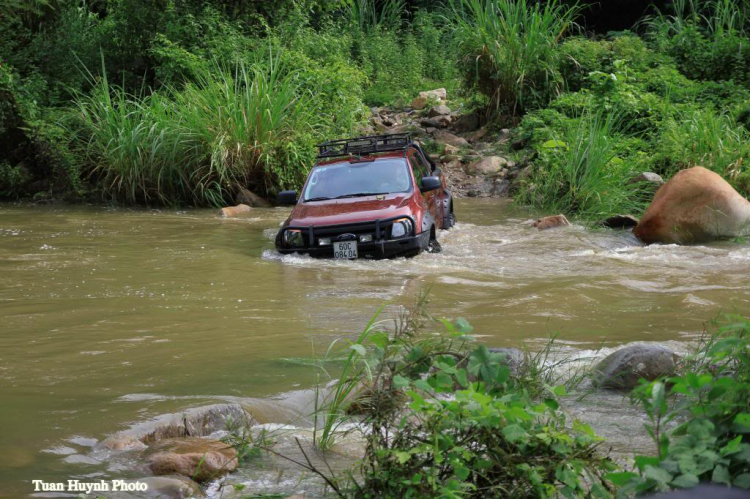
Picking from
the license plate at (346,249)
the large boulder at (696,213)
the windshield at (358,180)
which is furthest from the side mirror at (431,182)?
the large boulder at (696,213)

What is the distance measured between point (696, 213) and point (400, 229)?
13.2 ft

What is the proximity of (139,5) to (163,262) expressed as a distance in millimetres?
10193

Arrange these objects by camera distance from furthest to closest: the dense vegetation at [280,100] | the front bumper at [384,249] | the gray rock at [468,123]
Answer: the gray rock at [468,123], the dense vegetation at [280,100], the front bumper at [384,249]

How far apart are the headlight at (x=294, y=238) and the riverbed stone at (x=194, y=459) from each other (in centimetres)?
609

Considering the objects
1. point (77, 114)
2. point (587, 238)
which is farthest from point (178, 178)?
point (587, 238)

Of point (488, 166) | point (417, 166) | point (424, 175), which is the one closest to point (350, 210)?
point (417, 166)

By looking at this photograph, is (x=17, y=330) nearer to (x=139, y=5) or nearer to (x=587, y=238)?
(x=587, y=238)

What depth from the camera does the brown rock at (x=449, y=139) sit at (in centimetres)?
1905

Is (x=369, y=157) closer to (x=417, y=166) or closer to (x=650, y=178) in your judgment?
(x=417, y=166)

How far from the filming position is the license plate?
1010cm

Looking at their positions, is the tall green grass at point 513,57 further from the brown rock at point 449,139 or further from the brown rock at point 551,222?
the brown rock at point 551,222

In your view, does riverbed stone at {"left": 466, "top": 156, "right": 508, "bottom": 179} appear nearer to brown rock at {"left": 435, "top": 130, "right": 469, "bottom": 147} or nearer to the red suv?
brown rock at {"left": 435, "top": 130, "right": 469, "bottom": 147}

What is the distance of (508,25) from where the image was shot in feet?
63.2

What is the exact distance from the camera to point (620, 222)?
12609 millimetres
